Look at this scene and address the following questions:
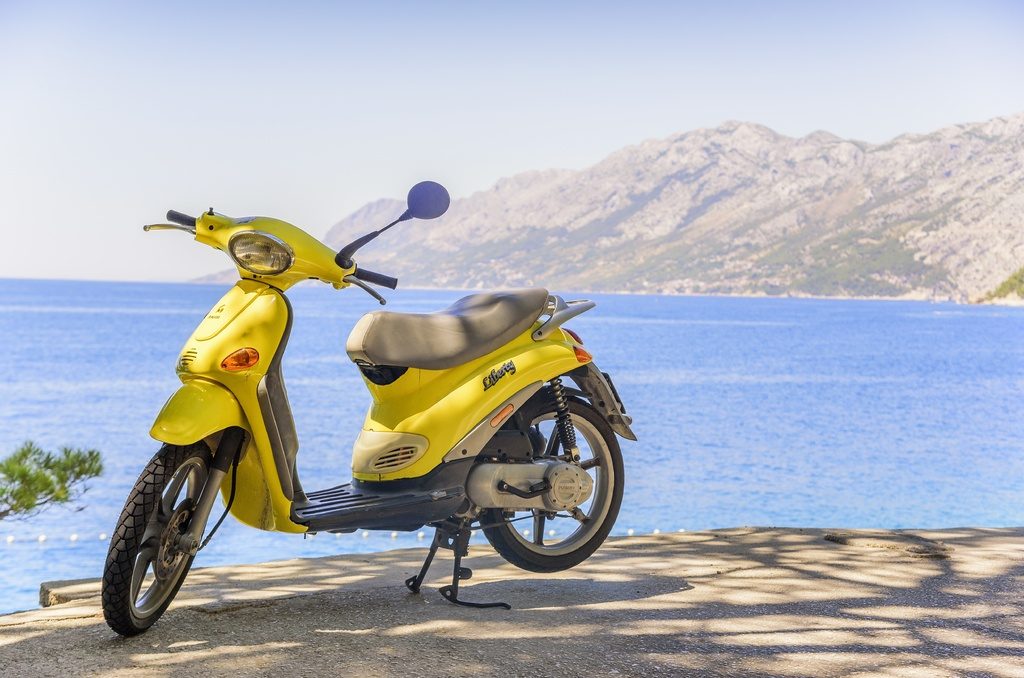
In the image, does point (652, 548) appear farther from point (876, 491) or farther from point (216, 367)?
point (876, 491)

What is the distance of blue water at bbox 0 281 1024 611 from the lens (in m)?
20.6

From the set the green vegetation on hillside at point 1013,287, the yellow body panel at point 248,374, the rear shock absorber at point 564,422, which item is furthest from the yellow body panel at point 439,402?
the green vegetation on hillside at point 1013,287

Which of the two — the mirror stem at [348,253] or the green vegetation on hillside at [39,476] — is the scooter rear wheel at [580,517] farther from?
the green vegetation on hillside at [39,476]

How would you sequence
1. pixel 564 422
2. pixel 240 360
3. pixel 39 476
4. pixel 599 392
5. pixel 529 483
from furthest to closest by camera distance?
1. pixel 39 476
2. pixel 599 392
3. pixel 564 422
4. pixel 529 483
5. pixel 240 360

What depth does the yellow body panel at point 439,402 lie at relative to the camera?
3.94m

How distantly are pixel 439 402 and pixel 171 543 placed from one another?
3.48 ft

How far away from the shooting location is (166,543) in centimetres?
343

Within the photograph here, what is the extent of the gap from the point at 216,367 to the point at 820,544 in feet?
10.3

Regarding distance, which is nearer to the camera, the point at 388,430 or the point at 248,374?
the point at 248,374

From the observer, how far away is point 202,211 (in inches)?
144

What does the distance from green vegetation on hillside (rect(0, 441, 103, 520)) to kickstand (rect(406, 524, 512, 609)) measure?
120 inches

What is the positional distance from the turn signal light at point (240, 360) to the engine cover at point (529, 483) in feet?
3.17

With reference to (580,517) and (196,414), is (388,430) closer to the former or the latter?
(196,414)

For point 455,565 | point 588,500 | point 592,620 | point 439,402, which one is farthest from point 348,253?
point 592,620
